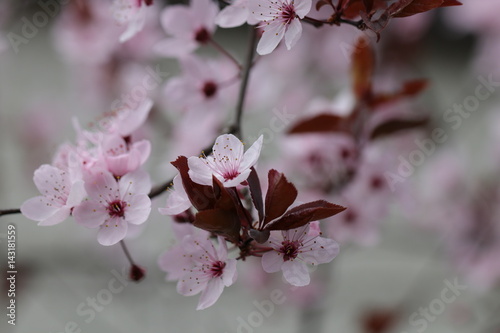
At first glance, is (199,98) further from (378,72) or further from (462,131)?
(462,131)

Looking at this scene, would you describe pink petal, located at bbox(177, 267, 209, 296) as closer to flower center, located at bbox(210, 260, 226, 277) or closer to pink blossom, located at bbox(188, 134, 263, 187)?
flower center, located at bbox(210, 260, 226, 277)

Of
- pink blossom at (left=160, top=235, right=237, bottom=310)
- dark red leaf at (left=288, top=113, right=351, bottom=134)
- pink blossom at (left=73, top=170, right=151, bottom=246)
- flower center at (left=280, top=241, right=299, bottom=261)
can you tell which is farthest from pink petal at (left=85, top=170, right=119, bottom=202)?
dark red leaf at (left=288, top=113, right=351, bottom=134)

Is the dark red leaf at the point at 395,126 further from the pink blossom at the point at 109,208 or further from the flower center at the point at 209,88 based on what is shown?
the pink blossom at the point at 109,208

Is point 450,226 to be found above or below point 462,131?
above

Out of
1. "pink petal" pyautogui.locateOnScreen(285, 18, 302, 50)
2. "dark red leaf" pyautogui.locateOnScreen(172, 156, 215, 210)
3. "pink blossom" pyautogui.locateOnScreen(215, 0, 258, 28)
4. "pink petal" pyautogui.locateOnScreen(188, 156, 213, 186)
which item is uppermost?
"pink petal" pyautogui.locateOnScreen(285, 18, 302, 50)

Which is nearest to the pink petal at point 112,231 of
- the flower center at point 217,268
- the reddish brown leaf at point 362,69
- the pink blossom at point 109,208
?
the pink blossom at point 109,208

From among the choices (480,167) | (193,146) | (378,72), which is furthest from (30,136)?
(480,167)

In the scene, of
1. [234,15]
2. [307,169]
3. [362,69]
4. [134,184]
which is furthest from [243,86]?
[307,169]
